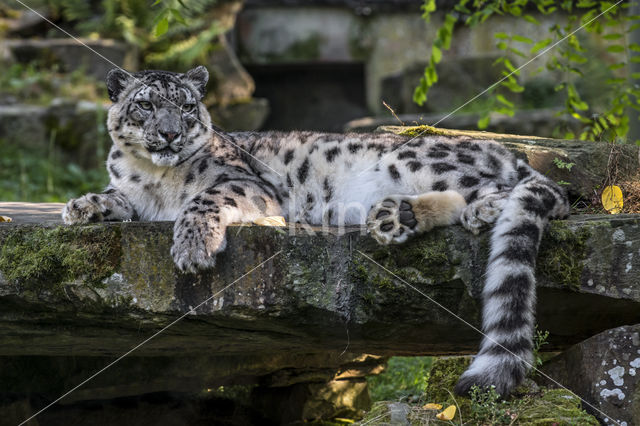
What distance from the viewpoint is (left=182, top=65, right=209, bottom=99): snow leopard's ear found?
5.40 metres

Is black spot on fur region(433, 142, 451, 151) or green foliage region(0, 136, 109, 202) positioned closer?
black spot on fur region(433, 142, 451, 151)

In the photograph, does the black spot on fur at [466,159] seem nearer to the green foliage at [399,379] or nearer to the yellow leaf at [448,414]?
the yellow leaf at [448,414]

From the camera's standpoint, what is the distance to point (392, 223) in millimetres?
4090

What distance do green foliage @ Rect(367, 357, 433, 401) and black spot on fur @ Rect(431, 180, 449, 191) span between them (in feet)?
7.74

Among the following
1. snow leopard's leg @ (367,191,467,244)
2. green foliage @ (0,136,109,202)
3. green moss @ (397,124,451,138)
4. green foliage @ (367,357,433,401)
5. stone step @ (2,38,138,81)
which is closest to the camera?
snow leopard's leg @ (367,191,467,244)

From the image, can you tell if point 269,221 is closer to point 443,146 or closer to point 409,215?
point 409,215

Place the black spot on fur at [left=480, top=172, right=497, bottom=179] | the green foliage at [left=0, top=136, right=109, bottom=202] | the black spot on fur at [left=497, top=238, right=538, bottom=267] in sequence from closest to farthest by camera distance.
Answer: the black spot on fur at [left=497, top=238, right=538, bottom=267] → the black spot on fur at [left=480, top=172, right=497, bottom=179] → the green foliage at [left=0, top=136, right=109, bottom=202]

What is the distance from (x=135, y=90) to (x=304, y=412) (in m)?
3.00

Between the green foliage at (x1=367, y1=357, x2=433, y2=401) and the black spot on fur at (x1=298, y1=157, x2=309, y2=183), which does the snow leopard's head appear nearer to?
the black spot on fur at (x1=298, y1=157, x2=309, y2=183)

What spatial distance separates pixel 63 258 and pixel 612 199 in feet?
12.1

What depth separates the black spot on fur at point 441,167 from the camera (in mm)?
4844

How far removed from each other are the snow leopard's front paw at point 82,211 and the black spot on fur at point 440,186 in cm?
225

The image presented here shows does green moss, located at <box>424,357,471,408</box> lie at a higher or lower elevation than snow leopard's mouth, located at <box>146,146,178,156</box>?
lower

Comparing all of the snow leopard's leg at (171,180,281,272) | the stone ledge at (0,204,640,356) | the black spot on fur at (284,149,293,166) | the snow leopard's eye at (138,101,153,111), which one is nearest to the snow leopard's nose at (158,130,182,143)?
the snow leopard's eye at (138,101,153,111)
